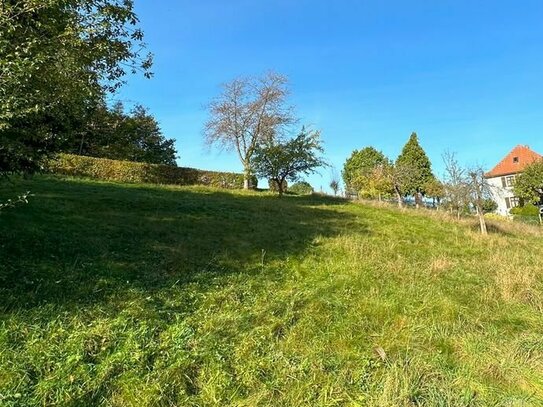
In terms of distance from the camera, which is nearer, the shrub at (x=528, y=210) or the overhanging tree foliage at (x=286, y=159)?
the overhanging tree foliage at (x=286, y=159)

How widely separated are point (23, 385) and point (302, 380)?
2504 mm

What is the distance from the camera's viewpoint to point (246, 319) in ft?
17.8

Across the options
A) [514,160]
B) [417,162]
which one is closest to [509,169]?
[514,160]

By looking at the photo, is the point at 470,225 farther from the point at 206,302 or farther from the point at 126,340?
the point at 126,340

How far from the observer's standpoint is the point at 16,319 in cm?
460

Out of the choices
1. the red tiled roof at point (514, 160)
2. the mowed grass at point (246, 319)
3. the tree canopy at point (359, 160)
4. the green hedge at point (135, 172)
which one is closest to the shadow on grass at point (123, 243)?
the mowed grass at point (246, 319)

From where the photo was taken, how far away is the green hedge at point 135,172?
1820 centimetres

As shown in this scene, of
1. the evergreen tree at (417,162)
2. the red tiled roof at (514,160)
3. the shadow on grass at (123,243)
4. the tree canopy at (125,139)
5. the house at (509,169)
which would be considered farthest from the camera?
the red tiled roof at (514,160)

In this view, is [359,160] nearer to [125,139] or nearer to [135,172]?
[125,139]

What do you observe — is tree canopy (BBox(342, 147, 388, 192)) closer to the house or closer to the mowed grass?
the house

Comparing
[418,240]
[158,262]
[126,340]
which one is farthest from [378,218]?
[126,340]

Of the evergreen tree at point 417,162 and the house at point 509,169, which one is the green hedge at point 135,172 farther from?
the house at point 509,169

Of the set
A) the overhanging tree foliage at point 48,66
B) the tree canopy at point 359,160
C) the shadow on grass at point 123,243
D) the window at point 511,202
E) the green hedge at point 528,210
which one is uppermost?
the tree canopy at point 359,160

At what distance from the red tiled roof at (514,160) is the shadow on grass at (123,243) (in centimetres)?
4865
